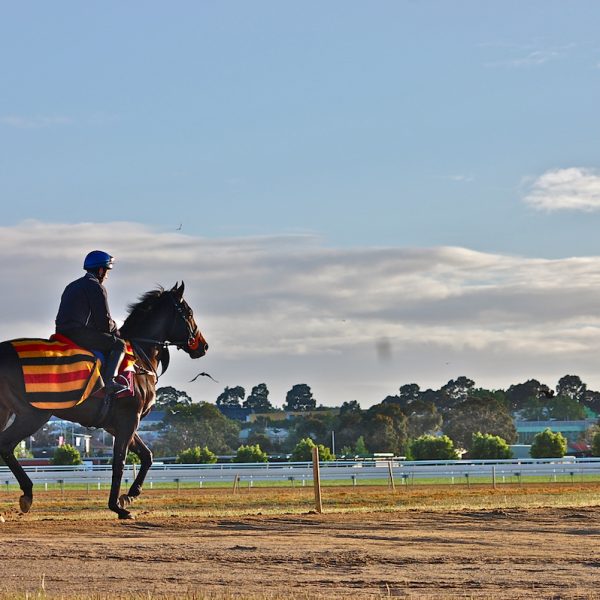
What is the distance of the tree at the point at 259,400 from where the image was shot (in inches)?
7613

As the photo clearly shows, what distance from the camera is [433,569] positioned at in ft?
42.3

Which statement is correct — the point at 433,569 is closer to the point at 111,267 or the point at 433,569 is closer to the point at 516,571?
the point at 516,571

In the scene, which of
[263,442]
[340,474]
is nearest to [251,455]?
[340,474]

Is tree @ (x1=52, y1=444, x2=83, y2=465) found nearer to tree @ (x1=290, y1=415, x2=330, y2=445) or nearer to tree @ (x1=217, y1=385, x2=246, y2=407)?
tree @ (x1=290, y1=415, x2=330, y2=445)

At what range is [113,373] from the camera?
59.6 feet

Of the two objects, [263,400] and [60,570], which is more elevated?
[263,400]

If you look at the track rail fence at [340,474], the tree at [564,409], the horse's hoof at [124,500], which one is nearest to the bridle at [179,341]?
the horse's hoof at [124,500]

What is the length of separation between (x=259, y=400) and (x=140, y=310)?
175 meters

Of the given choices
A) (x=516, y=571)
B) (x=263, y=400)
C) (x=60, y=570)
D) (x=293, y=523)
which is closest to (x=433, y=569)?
(x=516, y=571)

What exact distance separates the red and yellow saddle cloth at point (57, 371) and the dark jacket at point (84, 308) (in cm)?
28

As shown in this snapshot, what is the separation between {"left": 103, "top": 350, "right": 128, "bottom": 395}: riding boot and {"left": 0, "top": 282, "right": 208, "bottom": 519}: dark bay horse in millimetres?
270

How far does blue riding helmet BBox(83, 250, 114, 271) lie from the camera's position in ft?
60.6

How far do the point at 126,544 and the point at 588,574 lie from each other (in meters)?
5.53

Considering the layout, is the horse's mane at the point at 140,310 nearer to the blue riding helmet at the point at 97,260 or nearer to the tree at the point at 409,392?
the blue riding helmet at the point at 97,260
